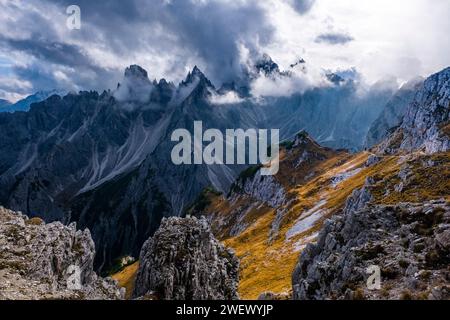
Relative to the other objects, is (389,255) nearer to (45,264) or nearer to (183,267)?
(183,267)

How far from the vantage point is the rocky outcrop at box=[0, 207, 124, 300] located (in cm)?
4016

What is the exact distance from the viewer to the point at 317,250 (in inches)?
2147

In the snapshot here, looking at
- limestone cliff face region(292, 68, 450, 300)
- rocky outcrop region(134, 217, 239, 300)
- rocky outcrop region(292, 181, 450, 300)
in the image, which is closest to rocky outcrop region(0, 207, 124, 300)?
rocky outcrop region(134, 217, 239, 300)

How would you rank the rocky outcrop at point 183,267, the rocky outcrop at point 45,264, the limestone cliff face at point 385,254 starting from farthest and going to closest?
the rocky outcrop at point 183,267 → the rocky outcrop at point 45,264 → the limestone cliff face at point 385,254

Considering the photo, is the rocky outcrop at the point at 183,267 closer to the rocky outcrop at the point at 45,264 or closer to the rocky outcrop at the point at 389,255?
the rocky outcrop at the point at 45,264

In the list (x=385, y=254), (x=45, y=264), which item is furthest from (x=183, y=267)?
(x=385, y=254)

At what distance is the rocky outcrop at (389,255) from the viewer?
31.4 m

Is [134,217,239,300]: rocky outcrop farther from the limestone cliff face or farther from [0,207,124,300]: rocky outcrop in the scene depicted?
the limestone cliff face

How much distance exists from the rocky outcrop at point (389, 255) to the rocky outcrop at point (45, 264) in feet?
74.0

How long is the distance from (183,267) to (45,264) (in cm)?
1602

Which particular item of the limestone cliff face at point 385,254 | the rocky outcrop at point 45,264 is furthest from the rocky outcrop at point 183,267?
the limestone cliff face at point 385,254
